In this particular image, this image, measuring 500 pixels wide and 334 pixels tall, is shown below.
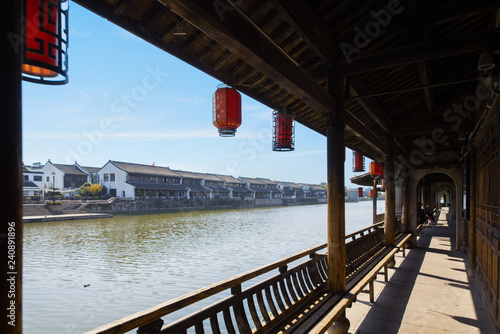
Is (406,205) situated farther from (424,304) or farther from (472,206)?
(424,304)

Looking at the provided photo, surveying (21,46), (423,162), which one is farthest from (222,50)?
(423,162)

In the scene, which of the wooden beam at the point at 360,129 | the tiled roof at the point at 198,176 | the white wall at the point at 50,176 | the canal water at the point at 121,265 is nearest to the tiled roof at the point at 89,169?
the white wall at the point at 50,176

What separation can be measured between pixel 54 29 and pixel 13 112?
710 millimetres

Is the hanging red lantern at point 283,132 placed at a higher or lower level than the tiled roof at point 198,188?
higher

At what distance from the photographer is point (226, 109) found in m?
4.10

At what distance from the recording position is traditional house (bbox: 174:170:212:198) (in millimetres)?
47844

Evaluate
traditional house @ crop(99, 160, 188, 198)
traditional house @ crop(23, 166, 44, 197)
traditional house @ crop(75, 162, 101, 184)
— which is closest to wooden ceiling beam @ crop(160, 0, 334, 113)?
traditional house @ crop(99, 160, 188, 198)

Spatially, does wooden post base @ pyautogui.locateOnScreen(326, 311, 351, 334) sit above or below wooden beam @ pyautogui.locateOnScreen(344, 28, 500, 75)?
below

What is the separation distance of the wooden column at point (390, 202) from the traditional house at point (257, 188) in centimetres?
5181

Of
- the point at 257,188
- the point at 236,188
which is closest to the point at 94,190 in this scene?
the point at 236,188

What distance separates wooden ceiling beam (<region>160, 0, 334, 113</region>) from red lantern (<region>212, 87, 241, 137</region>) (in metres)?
0.90

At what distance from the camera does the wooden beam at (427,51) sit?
12.3 ft

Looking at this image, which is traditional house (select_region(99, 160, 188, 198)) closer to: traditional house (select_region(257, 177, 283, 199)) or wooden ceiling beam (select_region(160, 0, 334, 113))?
traditional house (select_region(257, 177, 283, 199))

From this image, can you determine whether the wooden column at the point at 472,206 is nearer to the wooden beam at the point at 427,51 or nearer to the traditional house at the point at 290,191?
the wooden beam at the point at 427,51
